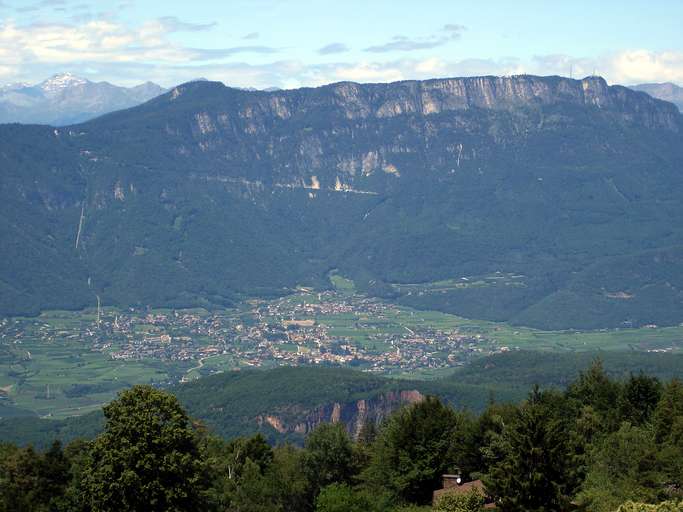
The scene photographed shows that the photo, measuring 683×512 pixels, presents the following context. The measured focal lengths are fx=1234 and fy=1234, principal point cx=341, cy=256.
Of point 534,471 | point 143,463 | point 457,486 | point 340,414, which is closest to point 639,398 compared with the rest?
point 457,486

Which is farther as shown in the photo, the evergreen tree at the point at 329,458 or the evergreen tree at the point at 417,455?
the evergreen tree at the point at 329,458

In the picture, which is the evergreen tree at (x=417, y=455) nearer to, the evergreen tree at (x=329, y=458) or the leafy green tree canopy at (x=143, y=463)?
the evergreen tree at (x=329, y=458)

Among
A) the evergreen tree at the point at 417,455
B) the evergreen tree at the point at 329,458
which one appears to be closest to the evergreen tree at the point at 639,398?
the evergreen tree at the point at 417,455

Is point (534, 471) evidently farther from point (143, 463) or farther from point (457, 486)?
point (143, 463)

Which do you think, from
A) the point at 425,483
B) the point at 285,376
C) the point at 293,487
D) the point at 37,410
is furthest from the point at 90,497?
the point at 37,410

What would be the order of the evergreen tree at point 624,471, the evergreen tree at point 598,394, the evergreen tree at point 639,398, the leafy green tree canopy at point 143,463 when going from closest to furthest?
1. the leafy green tree canopy at point 143,463
2. the evergreen tree at point 624,471
3. the evergreen tree at point 639,398
4. the evergreen tree at point 598,394

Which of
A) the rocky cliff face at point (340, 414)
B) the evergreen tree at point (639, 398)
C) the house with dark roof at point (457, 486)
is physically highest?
the evergreen tree at point (639, 398)

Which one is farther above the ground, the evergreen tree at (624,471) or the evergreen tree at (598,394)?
the evergreen tree at (598,394)

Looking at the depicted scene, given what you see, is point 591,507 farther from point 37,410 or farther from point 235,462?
point 37,410
